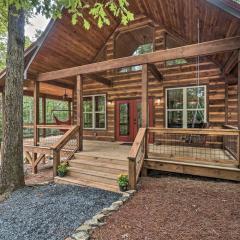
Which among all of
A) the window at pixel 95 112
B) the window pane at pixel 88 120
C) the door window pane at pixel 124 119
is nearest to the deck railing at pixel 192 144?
the door window pane at pixel 124 119

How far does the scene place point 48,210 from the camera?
4.24m

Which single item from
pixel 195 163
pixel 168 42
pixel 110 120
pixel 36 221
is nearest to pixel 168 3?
pixel 168 42

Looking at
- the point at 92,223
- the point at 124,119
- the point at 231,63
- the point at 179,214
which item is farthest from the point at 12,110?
the point at 231,63

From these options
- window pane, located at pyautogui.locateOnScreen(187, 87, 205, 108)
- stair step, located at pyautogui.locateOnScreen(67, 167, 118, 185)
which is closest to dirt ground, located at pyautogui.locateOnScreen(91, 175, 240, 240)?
stair step, located at pyautogui.locateOnScreen(67, 167, 118, 185)

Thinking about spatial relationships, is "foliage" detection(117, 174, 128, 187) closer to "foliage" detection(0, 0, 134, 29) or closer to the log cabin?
the log cabin

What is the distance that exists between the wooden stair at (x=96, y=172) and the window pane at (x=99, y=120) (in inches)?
155

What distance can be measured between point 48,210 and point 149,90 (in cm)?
635

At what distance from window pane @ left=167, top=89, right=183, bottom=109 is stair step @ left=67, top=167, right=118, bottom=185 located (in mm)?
4250

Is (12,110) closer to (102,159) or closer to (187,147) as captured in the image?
(102,159)

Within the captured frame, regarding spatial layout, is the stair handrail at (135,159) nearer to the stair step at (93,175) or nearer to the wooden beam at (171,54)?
the stair step at (93,175)

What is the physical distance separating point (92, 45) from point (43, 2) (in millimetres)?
5241

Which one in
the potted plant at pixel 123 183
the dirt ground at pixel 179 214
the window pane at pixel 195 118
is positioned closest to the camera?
the dirt ground at pixel 179 214

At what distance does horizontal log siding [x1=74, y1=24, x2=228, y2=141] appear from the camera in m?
7.74

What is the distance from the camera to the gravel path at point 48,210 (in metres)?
3.46
